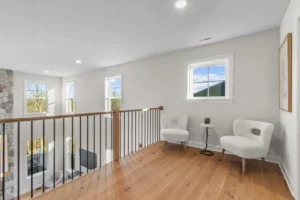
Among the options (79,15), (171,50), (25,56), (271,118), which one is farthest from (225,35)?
(25,56)

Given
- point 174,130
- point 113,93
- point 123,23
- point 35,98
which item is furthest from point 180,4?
point 35,98

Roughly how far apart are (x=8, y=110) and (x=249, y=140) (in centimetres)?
726

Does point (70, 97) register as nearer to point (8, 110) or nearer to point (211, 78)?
point (8, 110)

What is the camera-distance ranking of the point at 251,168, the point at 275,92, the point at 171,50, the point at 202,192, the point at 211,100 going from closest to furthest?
the point at 202,192, the point at 251,168, the point at 275,92, the point at 211,100, the point at 171,50

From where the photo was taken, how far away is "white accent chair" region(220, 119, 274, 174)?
2.12 meters

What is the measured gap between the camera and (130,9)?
6.57 ft

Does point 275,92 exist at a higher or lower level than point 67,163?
higher

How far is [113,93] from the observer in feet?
16.8

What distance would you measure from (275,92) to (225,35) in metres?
1.32

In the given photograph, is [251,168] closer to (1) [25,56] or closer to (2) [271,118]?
(2) [271,118]

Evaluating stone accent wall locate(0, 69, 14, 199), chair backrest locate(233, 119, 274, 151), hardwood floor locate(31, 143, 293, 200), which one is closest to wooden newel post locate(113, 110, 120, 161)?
hardwood floor locate(31, 143, 293, 200)

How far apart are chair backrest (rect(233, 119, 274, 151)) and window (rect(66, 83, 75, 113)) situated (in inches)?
245

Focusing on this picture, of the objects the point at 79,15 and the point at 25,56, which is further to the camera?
the point at 25,56

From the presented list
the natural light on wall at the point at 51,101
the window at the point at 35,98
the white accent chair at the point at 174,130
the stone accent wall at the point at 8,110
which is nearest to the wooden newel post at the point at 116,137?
the white accent chair at the point at 174,130
